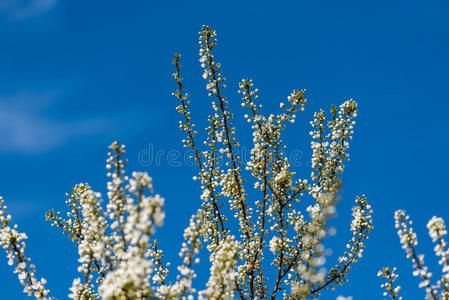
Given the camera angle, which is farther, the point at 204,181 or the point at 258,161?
the point at 204,181

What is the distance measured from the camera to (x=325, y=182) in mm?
8570

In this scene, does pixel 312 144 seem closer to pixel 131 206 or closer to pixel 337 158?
pixel 337 158

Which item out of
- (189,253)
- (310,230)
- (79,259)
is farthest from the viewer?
(310,230)

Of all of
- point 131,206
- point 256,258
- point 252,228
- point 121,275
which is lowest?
point 121,275

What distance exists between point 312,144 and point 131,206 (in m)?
4.81

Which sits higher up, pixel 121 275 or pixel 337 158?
pixel 337 158

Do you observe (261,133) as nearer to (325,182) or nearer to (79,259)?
(325,182)

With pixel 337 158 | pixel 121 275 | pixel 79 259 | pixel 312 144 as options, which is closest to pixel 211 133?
pixel 312 144

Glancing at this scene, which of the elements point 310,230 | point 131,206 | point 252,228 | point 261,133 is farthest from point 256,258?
point 131,206

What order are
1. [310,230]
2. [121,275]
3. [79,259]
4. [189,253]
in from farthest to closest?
[310,230], [79,259], [189,253], [121,275]

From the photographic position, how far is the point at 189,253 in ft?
17.7

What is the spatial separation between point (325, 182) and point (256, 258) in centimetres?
218

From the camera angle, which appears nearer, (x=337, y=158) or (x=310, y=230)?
(x=310, y=230)

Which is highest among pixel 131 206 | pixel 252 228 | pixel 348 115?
pixel 348 115
